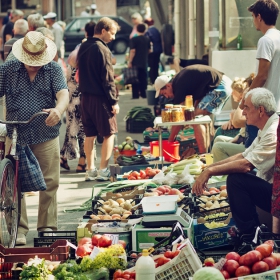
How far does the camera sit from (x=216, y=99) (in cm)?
1120

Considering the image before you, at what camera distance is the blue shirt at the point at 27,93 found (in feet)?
24.6

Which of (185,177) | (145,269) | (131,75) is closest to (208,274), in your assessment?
(145,269)

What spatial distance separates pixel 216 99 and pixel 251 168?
14.2 feet

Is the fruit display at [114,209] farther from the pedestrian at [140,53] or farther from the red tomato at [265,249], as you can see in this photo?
the pedestrian at [140,53]

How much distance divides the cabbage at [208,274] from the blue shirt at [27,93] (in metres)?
2.72

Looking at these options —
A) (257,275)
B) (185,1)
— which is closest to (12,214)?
(257,275)

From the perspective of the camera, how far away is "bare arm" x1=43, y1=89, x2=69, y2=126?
7.16 metres

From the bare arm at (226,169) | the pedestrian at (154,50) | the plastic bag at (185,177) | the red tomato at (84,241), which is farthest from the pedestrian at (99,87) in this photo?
the pedestrian at (154,50)

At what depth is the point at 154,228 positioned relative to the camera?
6.88 metres

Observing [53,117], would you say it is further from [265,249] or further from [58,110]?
[265,249]

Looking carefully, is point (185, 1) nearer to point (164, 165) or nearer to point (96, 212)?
point (164, 165)

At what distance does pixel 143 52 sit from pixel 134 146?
28.1ft

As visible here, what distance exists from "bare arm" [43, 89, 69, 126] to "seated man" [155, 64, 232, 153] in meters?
3.72

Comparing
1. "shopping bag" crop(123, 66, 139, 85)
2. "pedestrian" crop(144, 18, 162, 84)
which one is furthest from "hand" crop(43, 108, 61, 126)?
"pedestrian" crop(144, 18, 162, 84)
